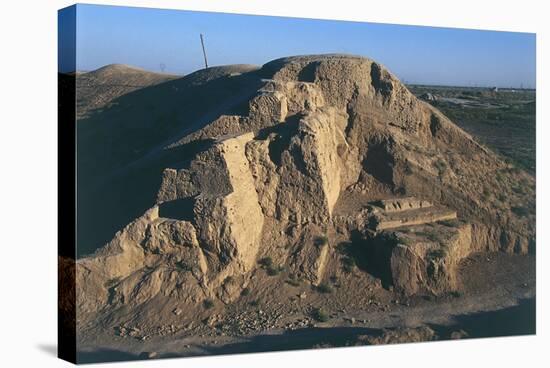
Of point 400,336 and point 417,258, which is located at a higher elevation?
point 417,258

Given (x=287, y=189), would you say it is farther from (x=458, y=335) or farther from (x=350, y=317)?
(x=458, y=335)

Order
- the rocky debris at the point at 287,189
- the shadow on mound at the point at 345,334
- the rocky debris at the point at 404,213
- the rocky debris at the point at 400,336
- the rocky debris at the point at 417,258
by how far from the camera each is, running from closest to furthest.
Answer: the shadow on mound at the point at 345,334 < the rocky debris at the point at 287,189 < the rocky debris at the point at 400,336 < the rocky debris at the point at 417,258 < the rocky debris at the point at 404,213

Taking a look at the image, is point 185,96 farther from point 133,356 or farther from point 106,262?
point 133,356

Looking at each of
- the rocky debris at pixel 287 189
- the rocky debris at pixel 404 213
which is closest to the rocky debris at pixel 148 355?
the rocky debris at pixel 287 189

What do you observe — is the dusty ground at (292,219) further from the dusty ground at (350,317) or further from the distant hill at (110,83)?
the distant hill at (110,83)

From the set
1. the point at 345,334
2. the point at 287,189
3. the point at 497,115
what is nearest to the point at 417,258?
the point at 345,334

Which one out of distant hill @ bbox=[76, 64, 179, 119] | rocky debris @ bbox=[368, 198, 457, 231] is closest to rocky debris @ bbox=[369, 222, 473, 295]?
rocky debris @ bbox=[368, 198, 457, 231]
